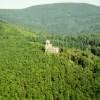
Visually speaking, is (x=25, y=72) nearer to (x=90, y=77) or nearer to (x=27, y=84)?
(x=27, y=84)

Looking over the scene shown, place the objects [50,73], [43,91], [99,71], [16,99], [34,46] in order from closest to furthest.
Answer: [16,99], [43,91], [50,73], [99,71], [34,46]

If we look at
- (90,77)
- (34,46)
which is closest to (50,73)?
(90,77)

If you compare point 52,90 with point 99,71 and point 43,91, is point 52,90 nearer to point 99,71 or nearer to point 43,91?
point 43,91

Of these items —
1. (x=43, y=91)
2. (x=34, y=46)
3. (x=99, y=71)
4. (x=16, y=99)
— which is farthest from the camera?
(x=34, y=46)

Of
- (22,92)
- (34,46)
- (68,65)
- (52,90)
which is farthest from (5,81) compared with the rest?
(34,46)

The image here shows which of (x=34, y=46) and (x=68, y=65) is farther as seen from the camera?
(x=34, y=46)

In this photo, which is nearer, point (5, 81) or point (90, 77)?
point (5, 81)

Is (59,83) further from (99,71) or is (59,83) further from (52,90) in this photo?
(99,71)

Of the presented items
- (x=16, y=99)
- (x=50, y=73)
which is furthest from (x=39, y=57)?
(x=16, y=99)
